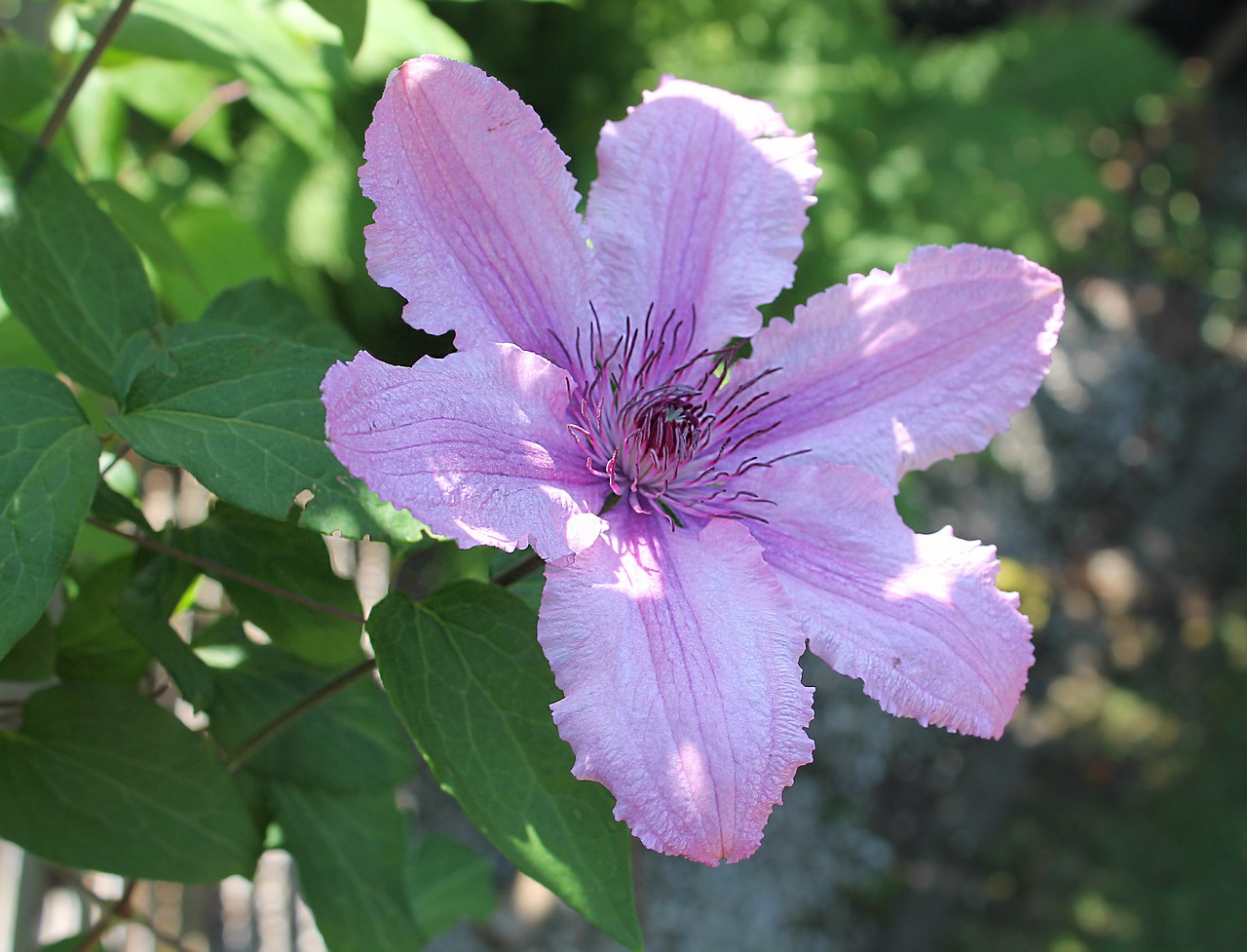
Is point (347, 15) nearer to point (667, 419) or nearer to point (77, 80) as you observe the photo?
point (77, 80)

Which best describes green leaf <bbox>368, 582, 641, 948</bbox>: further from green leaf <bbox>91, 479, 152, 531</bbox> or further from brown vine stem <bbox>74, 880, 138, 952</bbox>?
brown vine stem <bbox>74, 880, 138, 952</bbox>

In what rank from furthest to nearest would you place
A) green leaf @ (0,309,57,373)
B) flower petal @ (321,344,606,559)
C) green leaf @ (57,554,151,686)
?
green leaf @ (0,309,57,373)
green leaf @ (57,554,151,686)
flower petal @ (321,344,606,559)

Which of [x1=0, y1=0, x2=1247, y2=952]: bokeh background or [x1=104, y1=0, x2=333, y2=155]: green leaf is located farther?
[x1=0, y1=0, x2=1247, y2=952]: bokeh background

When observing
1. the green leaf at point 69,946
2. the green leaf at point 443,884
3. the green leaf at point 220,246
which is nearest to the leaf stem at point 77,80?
the green leaf at point 220,246

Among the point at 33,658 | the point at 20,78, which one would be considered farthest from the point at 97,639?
the point at 20,78

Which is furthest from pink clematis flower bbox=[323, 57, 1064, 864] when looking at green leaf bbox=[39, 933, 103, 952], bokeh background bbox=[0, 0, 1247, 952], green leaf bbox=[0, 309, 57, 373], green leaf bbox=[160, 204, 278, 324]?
bokeh background bbox=[0, 0, 1247, 952]
